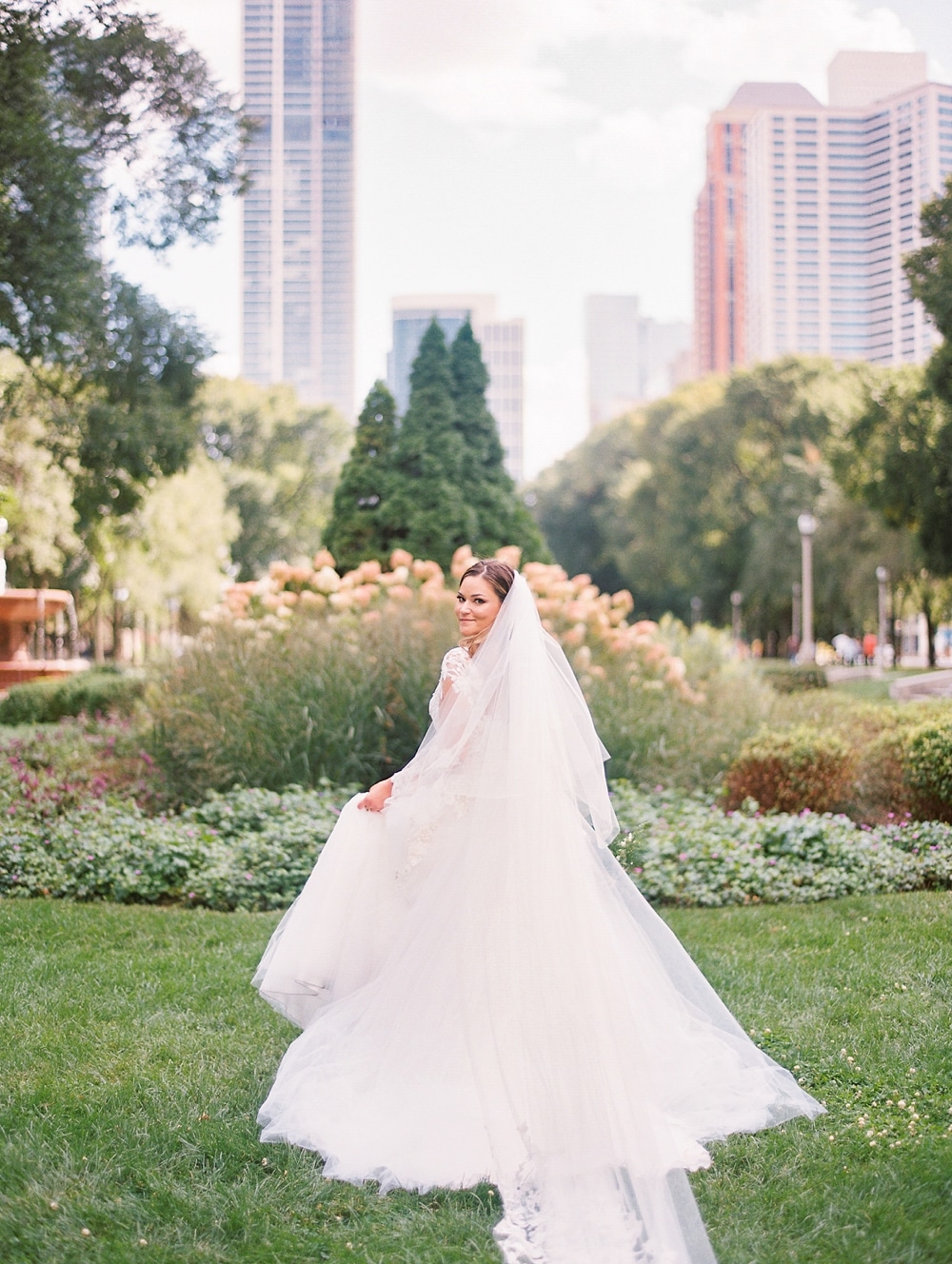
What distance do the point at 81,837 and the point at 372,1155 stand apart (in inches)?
187

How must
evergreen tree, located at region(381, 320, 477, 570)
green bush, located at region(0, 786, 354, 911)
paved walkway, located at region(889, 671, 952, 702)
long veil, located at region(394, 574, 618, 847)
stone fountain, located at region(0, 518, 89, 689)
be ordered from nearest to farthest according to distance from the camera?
long veil, located at region(394, 574, 618, 847) < green bush, located at region(0, 786, 354, 911) < evergreen tree, located at region(381, 320, 477, 570) < stone fountain, located at region(0, 518, 89, 689) < paved walkway, located at region(889, 671, 952, 702)

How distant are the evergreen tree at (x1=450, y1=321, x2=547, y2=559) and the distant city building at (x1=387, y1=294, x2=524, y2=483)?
15996 cm

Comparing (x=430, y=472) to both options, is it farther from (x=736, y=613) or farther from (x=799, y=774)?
(x=736, y=613)

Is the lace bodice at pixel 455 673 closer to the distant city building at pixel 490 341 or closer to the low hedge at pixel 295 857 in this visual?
the low hedge at pixel 295 857

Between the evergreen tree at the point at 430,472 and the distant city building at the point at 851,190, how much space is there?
7.59 metres

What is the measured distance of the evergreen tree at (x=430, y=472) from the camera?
17.7 meters

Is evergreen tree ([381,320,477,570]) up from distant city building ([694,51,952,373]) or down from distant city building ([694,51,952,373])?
down

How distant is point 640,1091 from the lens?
12.0ft

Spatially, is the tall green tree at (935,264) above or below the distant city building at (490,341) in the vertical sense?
below

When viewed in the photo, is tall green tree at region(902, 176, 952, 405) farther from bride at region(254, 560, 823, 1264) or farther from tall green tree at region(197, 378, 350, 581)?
tall green tree at region(197, 378, 350, 581)

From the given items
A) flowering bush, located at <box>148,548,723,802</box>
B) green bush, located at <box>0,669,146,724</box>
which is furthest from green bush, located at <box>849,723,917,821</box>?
green bush, located at <box>0,669,146,724</box>

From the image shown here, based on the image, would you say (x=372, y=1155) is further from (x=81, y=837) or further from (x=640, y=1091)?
(x=81, y=837)

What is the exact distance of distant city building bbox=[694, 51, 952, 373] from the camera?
18.7 m

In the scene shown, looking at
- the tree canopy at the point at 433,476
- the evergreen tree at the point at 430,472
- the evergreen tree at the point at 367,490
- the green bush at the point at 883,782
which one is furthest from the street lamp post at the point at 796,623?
the green bush at the point at 883,782
